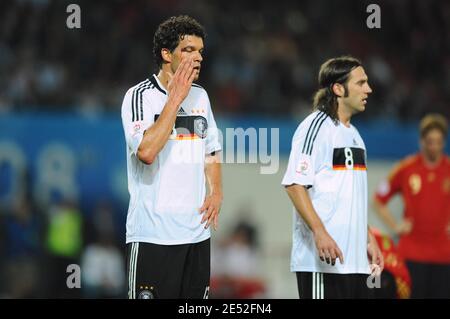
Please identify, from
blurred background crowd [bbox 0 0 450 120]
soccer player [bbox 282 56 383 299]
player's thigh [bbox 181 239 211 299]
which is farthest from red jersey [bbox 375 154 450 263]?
blurred background crowd [bbox 0 0 450 120]

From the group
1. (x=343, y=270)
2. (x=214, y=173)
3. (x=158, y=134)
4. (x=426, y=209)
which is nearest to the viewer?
(x=158, y=134)

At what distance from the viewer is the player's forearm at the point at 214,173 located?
5613 millimetres

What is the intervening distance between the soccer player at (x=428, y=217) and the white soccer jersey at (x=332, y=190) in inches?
94.0

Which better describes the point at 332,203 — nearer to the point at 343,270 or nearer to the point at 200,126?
the point at 343,270

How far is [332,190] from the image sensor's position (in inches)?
235

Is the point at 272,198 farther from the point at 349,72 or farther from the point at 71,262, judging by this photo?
the point at 349,72

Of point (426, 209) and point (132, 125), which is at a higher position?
point (132, 125)

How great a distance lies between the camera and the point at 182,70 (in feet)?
17.3

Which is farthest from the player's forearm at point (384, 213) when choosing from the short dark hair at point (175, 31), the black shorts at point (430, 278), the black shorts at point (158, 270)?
the short dark hair at point (175, 31)

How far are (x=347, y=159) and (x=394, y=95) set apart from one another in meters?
7.80

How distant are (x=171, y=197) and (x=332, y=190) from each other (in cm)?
115

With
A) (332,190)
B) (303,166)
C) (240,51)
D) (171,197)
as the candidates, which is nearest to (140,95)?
(171,197)

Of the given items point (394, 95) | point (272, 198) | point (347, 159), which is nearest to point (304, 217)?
point (347, 159)

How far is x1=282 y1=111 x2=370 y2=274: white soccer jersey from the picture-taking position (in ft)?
19.5
